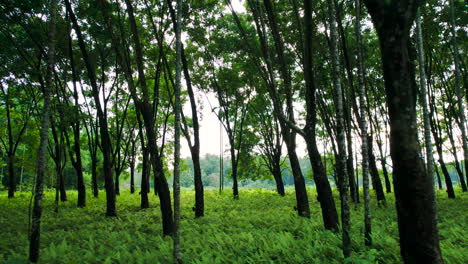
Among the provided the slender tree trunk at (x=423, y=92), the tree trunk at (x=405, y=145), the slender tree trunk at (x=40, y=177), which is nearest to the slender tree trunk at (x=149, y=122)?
the slender tree trunk at (x=40, y=177)

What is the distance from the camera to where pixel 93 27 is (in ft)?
41.8

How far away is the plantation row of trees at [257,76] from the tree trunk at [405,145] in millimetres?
14

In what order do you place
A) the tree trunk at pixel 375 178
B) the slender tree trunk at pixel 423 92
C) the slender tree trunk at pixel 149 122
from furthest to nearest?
the tree trunk at pixel 375 178 → the slender tree trunk at pixel 149 122 → the slender tree trunk at pixel 423 92

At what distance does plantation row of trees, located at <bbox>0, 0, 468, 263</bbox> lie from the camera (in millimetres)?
3605

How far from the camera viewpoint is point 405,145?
3.52 m

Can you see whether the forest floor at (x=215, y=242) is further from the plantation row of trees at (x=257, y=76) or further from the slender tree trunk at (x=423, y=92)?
the slender tree trunk at (x=423, y=92)

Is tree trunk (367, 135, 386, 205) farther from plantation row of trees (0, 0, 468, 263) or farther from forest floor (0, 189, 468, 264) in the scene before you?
forest floor (0, 189, 468, 264)

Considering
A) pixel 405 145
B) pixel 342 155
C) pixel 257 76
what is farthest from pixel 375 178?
pixel 405 145

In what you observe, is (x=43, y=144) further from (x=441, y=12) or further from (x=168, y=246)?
(x=441, y=12)

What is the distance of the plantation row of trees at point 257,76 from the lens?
3.61m

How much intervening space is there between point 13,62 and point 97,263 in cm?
1164

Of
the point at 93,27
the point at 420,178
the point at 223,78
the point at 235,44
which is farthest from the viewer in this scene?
the point at 223,78

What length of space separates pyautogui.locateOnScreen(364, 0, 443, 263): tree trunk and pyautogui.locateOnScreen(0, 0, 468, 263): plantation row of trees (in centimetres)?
1

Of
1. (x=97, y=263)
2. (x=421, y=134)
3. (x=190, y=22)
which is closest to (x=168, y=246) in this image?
(x=97, y=263)
